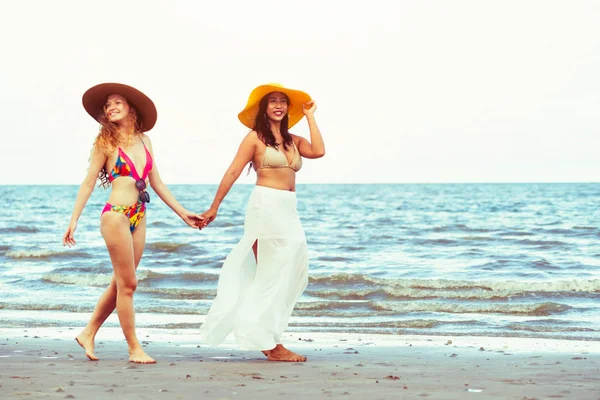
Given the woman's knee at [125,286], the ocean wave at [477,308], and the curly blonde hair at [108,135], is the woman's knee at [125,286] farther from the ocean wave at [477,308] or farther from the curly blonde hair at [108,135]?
the ocean wave at [477,308]

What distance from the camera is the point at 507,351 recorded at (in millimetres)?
6285

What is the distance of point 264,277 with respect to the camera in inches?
219

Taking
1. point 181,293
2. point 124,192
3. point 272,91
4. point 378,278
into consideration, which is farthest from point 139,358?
point 378,278

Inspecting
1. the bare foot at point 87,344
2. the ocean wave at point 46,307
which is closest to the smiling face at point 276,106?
the bare foot at point 87,344

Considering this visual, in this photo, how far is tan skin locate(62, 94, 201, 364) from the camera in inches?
202

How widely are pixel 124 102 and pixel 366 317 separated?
449cm

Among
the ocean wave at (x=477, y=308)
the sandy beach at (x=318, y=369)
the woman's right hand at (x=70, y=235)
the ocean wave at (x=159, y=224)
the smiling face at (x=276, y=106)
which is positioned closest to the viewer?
the sandy beach at (x=318, y=369)

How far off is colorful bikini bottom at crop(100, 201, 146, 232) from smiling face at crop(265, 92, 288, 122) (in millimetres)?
1115

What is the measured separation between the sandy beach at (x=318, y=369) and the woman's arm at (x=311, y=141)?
145cm

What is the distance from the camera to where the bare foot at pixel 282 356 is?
18.4ft

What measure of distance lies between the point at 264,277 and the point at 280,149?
2.92ft

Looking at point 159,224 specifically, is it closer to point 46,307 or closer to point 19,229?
point 19,229

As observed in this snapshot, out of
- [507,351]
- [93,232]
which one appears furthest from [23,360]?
[93,232]

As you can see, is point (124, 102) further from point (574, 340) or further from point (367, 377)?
point (574, 340)
